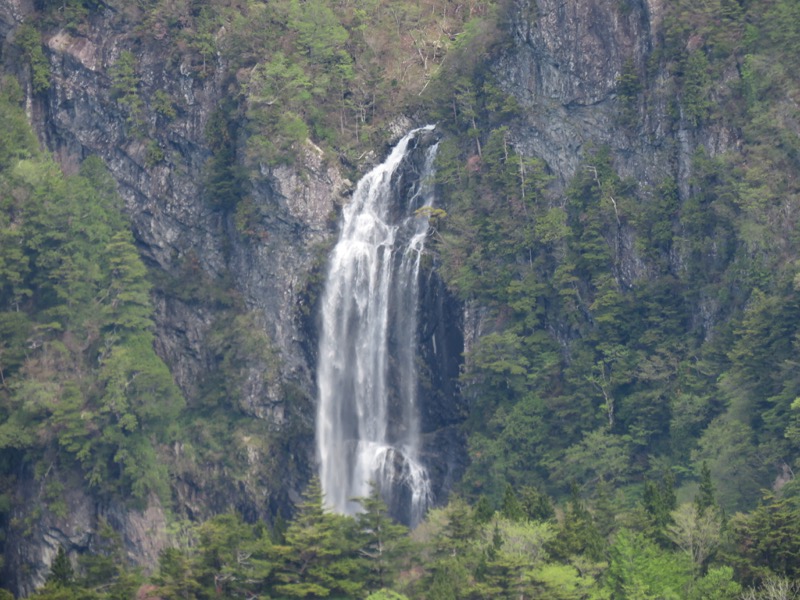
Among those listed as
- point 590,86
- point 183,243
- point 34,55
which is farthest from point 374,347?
point 34,55

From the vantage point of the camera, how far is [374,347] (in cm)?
8712

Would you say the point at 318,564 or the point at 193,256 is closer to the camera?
the point at 318,564

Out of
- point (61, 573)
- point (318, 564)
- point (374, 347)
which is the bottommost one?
point (61, 573)

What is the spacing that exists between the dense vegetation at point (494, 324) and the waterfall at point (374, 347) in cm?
175

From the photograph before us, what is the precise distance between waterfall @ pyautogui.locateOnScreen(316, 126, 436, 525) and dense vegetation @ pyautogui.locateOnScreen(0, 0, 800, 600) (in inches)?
68.8

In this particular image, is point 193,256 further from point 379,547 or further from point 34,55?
point 379,547

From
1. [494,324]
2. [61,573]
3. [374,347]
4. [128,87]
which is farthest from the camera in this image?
[128,87]

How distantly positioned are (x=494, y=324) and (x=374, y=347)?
17.1ft

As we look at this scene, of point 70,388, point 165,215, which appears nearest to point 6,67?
point 165,215

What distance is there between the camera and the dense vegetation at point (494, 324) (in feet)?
228

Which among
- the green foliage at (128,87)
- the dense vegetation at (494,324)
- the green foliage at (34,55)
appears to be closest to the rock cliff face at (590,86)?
the dense vegetation at (494,324)

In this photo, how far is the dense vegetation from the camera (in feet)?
228

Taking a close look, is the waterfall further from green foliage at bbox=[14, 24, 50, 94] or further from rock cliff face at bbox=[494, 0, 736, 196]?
green foliage at bbox=[14, 24, 50, 94]

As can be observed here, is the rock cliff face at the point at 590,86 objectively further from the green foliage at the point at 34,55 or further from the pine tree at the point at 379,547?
the green foliage at the point at 34,55
